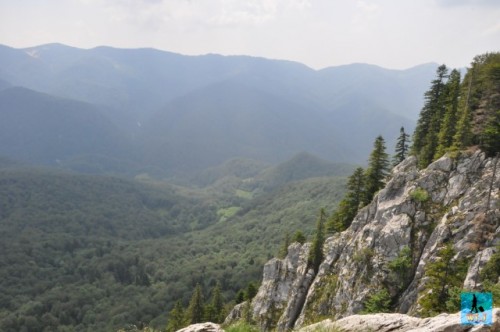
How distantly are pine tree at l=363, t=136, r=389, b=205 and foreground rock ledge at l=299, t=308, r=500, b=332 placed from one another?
40.7m

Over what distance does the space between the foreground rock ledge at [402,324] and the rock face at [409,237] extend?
63.8 feet

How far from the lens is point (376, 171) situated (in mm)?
53188

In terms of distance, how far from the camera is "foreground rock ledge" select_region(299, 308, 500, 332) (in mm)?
11227

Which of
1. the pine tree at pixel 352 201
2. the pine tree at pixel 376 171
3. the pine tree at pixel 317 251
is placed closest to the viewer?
the pine tree at pixel 376 171

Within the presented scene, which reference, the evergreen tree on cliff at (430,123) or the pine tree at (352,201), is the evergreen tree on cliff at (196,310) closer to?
the pine tree at (352,201)

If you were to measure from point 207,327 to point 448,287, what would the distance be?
2360 centimetres

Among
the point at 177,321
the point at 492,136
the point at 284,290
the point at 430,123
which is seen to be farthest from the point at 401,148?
the point at 177,321

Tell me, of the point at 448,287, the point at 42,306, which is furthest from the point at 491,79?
the point at 42,306

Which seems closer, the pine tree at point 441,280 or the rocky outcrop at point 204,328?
the rocky outcrop at point 204,328

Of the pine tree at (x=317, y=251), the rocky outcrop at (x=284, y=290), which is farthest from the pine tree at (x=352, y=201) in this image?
the rocky outcrop at (x=284, y=290)

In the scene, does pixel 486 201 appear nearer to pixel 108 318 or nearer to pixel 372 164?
pixel 372 164

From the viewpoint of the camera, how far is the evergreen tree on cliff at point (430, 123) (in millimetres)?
48844

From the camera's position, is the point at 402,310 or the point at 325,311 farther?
the point at 325,311

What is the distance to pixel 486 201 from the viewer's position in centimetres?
3475
